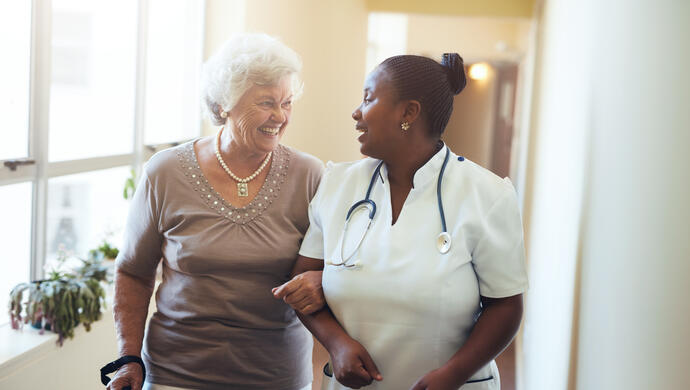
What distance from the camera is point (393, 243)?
1301mm

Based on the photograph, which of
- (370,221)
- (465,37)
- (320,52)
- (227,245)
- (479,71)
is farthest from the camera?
(479,71)

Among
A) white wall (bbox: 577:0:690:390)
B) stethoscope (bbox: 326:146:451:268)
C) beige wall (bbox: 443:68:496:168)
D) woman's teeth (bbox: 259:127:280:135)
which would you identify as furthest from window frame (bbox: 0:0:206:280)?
beige wall (bbox: 443:68:496:168)

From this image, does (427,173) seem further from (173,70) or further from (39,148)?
(173,70)

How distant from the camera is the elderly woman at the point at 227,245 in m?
1.59

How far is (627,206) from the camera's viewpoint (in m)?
1.06

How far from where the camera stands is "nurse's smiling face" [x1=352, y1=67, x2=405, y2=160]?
1.31 metres

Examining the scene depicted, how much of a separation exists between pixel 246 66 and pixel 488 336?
82 cm

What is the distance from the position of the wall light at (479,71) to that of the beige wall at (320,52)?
12.7 feet

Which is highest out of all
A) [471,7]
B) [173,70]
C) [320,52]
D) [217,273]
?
[471,7]

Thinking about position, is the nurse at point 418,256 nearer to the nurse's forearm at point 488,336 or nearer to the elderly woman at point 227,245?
the nurse's forearm at point 488,336

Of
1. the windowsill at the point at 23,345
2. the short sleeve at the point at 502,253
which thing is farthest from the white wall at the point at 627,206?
the windowsill at the point at 23,345

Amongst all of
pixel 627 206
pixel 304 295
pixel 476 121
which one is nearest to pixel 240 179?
pixel 304 295

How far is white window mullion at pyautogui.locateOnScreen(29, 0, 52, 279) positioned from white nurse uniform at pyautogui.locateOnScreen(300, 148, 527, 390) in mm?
1696

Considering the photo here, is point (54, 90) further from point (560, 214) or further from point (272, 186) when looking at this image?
point (560, 214)
